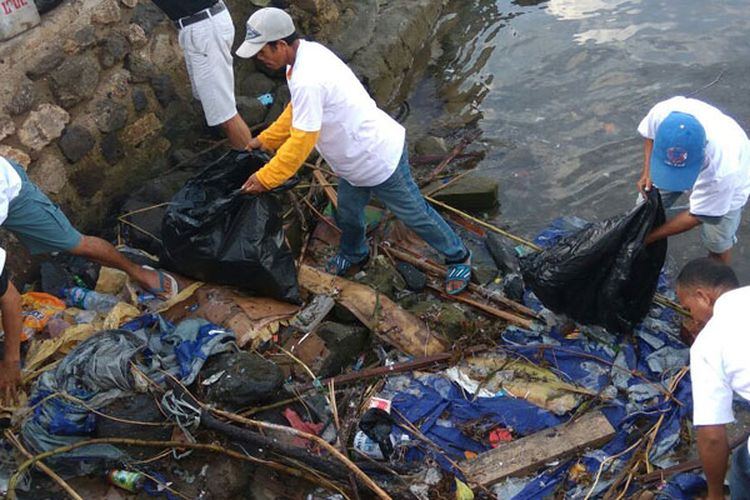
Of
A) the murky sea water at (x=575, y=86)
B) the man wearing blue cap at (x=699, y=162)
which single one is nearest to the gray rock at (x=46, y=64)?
the murky sea water at (x=575, y=86)

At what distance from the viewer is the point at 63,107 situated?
488cm

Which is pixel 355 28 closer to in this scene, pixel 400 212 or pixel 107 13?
pixel 107 13

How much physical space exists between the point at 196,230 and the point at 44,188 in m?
1.31

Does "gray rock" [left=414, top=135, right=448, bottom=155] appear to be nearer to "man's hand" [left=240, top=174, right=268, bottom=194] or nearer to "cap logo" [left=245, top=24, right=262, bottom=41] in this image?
"man's hand" [left=240, top=174, right=268, bottom=194]

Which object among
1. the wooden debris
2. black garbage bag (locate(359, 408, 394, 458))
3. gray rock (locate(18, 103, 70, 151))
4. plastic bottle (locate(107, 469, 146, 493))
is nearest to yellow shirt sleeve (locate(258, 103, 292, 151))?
the wooden debris

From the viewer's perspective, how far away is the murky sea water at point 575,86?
20.2 ft

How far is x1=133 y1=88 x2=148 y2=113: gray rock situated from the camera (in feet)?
17.7

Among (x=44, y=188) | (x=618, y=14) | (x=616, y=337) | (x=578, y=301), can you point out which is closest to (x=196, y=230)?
(x=44, y=188)

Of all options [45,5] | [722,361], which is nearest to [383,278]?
[722,361]

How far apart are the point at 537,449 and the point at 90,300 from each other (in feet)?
9.46

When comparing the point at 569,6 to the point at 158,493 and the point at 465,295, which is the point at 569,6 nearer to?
the point at 465,295

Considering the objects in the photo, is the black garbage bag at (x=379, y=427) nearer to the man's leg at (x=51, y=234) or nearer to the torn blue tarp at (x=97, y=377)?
the torn blue tarp at (x=97, y=377)

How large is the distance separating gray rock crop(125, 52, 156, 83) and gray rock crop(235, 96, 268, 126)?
0.86 metres

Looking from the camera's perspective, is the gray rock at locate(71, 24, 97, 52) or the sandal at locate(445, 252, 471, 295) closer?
the sandal at locate(445, 252, 471, 295)
